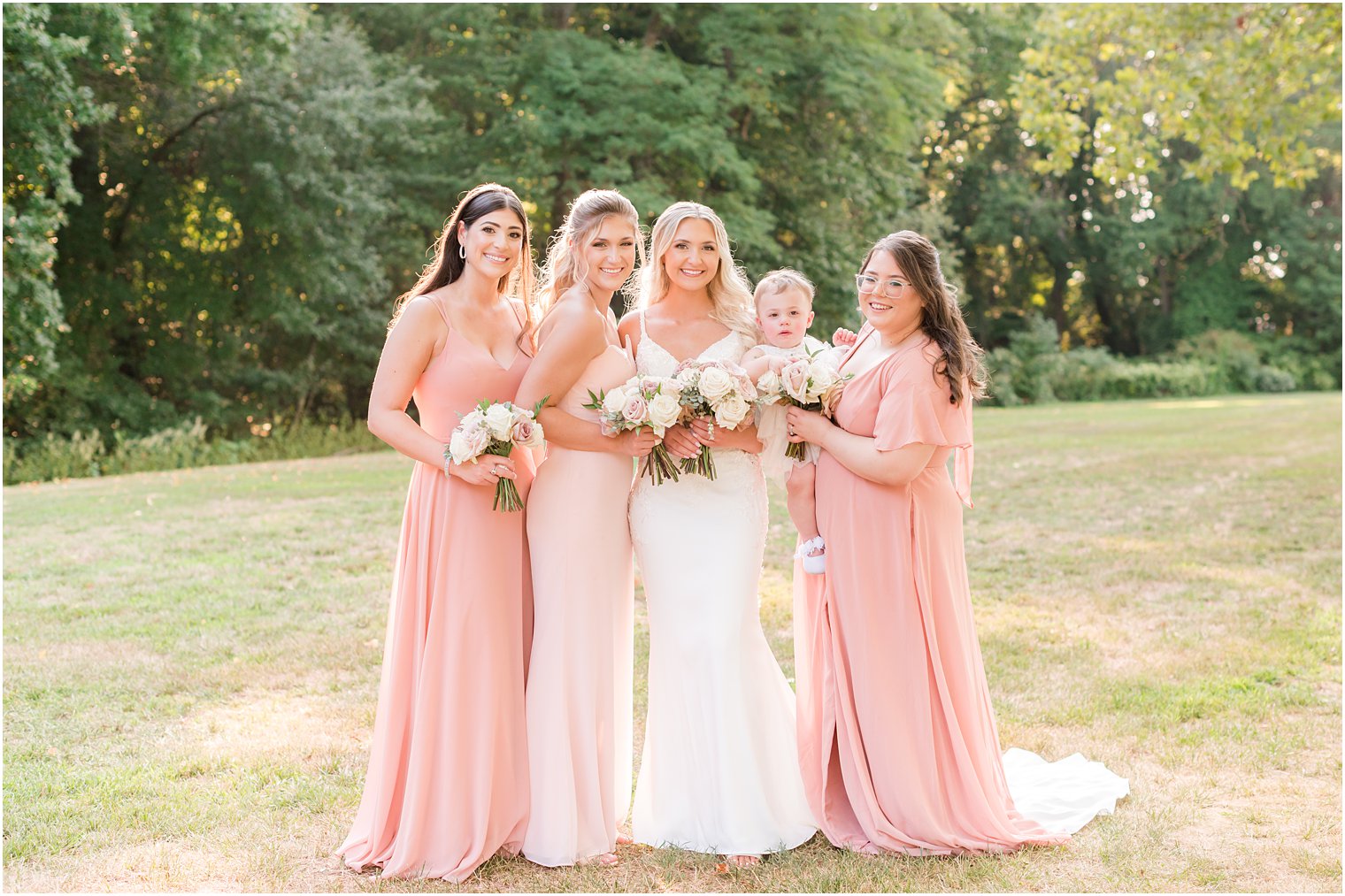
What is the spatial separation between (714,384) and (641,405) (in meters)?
0.29

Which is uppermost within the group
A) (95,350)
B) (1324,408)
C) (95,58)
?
(95,58)

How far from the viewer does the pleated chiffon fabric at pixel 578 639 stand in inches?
177

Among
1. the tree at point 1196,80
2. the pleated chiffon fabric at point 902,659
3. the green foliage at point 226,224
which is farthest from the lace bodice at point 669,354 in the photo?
the green foliage at point 226,224

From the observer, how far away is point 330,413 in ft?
91.7

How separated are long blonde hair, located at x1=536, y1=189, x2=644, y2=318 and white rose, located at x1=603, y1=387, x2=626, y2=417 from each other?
568mm

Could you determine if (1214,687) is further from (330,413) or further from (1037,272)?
(1037,272)

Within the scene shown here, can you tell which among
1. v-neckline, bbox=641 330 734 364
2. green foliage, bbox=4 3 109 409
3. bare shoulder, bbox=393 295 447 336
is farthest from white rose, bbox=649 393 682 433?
green foliage, bbox=4 3 109 409

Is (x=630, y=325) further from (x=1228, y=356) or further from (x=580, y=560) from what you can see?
(x=1228, y=356)

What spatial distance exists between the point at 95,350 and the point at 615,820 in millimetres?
22860

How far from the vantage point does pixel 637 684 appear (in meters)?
7.00

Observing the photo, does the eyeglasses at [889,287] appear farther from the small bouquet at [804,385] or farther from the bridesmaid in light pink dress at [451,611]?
the bridesmaid in light pink dress at [451,611]

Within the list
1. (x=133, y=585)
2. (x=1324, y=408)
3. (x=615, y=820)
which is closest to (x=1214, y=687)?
(x=615, y=820)

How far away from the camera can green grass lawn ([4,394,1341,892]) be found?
4457mm

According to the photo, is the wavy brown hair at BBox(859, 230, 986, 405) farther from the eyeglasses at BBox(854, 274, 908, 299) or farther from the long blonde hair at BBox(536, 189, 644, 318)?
the long blonde hair at BBox(536, 189, 644, 318)
